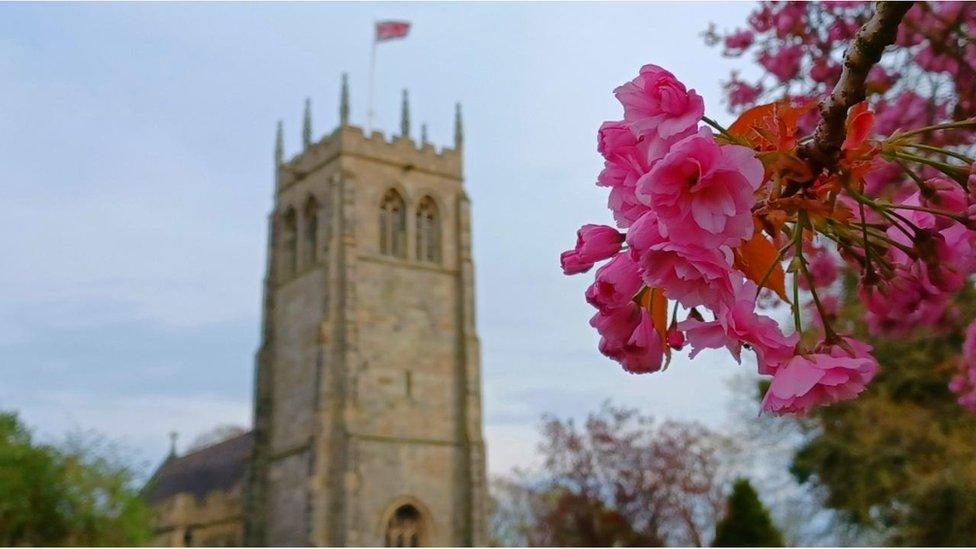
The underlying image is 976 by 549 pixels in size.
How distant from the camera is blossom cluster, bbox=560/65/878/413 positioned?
4.97 ft

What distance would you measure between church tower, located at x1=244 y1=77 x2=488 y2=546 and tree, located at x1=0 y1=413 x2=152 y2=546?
8.15 meters

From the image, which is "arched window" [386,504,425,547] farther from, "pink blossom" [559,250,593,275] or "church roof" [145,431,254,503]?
"pink blossom" [559,250,593,275]

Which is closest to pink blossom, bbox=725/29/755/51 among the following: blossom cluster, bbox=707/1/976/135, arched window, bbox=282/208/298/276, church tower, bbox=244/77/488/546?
blossom cluster, bbox=707/1/976/135

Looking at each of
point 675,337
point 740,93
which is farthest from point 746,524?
point 675,337

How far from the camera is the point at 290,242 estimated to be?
37219 millimetres

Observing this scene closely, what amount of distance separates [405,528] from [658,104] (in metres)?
32.3

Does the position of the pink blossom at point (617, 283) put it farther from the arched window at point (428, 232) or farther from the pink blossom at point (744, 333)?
the arched window at point (428, 232)

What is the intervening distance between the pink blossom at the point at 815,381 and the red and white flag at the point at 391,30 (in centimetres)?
3636

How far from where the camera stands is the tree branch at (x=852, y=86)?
5.49ft

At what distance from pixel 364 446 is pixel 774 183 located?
31378 millimetres

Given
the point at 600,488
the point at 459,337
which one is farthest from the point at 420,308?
the point at 600,488

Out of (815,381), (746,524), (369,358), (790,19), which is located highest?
(369,358)

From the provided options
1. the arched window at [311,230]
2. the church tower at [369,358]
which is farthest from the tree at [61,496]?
the arched window at [311,230]

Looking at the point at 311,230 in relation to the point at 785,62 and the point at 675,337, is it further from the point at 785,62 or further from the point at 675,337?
the point at 675,337
